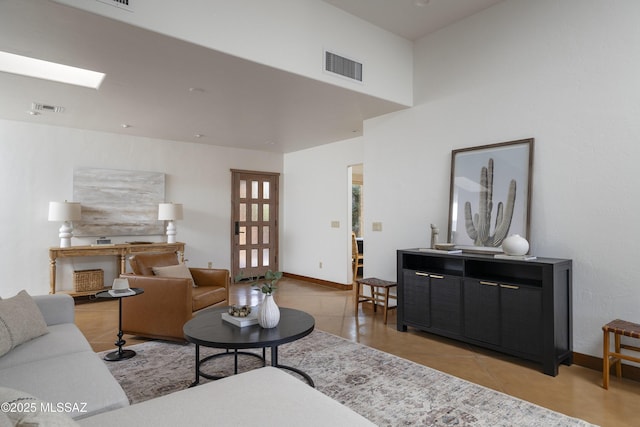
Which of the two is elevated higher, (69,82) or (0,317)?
(69,82)

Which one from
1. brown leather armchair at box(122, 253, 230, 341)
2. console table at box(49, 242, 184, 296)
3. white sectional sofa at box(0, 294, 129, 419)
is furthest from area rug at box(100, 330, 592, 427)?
console table at box(49, 242, 184, 296)

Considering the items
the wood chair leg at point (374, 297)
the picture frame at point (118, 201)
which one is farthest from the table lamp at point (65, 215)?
the wood chair leg at point (374, 297)

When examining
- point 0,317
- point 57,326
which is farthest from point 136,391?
point 0,317

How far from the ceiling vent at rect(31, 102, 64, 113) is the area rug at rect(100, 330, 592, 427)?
3129 millimetres

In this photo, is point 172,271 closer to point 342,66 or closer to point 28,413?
point 342,66

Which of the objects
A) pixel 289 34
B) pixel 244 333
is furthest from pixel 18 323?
pixel 289 34

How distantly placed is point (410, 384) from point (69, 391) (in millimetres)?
2110

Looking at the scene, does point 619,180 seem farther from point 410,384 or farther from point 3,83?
point 3,83

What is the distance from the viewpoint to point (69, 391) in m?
1.62

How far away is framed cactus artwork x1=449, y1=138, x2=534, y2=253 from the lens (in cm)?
345

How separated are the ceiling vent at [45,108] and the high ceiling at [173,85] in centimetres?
7

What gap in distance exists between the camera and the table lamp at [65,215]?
504 cm

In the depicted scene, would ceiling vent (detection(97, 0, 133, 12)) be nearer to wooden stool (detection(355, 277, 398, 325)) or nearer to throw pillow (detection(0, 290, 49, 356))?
throw pillow (detection(0, 290, 49, 356))

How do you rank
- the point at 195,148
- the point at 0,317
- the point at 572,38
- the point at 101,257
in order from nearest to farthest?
the point at 0,317 < the point at 572,38 < the point at 101,257 < the point at 195,148
